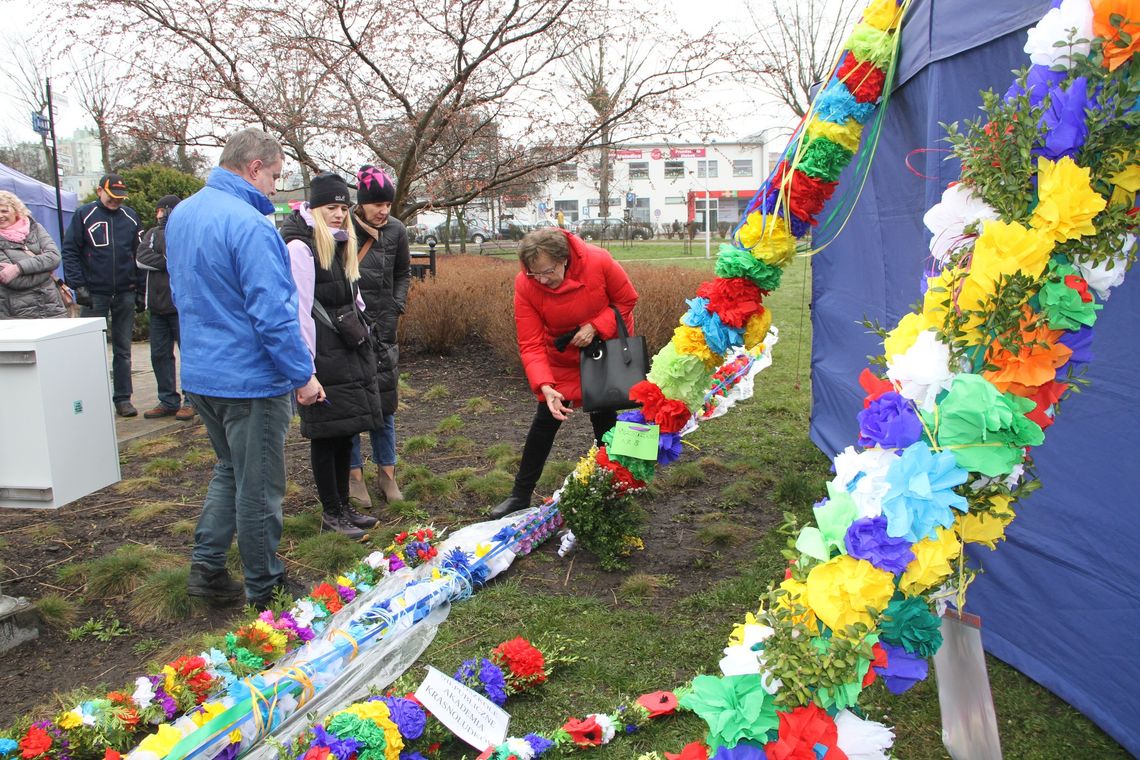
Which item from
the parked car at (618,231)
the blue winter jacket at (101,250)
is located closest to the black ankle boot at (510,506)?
the blue winter jacket at (101,250)

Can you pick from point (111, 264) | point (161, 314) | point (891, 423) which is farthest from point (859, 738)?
point (111, 264)

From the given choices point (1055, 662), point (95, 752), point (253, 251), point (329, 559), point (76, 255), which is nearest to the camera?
point (95, 752)

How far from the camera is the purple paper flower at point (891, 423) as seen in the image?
6.50 feet

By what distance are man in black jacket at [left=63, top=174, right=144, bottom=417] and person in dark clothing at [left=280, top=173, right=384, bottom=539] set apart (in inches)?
Result: 145

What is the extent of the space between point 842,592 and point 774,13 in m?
19.2

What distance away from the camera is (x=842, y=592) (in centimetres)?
190

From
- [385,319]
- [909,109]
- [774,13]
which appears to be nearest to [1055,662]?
[909,109]

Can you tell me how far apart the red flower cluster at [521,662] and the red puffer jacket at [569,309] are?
149 cm

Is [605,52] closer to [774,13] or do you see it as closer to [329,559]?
[329,559]

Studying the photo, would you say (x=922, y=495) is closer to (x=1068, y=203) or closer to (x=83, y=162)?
(x=1068, y=203)

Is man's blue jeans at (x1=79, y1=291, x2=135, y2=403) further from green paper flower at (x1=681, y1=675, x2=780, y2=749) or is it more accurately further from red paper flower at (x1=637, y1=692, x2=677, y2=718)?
green paper flower at (x1=681, y1=675, x2=780, y2=749)

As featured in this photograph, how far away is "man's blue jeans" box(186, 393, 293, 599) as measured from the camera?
3488mm

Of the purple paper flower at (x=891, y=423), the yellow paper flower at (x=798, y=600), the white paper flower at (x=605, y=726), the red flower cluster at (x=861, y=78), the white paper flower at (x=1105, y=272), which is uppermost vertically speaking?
the red flower cluster at (x=861, y=78)

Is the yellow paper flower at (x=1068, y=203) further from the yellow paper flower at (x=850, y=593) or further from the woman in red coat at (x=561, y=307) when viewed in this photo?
the woman in red coat at (x=561, y=307)
